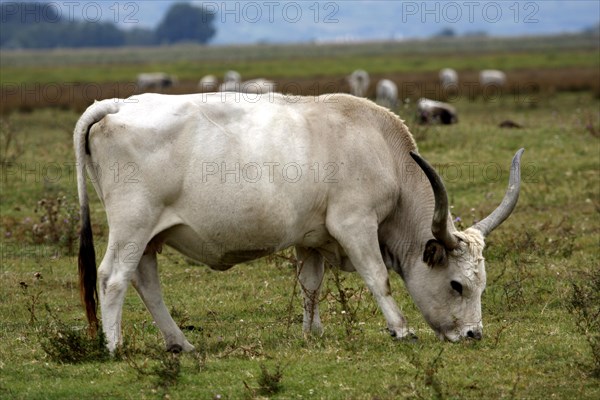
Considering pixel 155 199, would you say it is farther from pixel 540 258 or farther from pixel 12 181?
pixel 12 181

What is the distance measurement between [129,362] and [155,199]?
Answer: 1.29 metres

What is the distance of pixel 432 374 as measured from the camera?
6883 mm

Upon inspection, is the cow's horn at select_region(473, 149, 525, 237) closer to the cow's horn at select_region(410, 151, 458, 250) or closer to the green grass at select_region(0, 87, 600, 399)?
the cow's horn at select_region(410, 151, 458, 250)

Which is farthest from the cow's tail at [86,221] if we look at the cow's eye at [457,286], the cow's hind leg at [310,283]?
the cow's eye at [457,286]

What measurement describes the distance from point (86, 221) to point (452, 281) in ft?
10.00

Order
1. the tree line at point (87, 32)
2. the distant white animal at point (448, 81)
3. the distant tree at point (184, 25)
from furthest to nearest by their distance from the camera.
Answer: the distant tree at point (184, 25)
the tree line at point (87, 32)
the distant white animal at point (448, 81)

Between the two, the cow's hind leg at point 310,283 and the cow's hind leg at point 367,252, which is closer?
the cow's hind leg at point 367,252

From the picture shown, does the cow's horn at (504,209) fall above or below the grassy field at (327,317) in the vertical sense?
→ above

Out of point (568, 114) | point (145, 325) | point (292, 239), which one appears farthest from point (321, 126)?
point (568, 114)

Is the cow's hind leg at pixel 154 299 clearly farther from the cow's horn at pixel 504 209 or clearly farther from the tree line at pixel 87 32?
the tree line at pixel 87 32

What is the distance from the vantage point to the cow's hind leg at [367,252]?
27.0 ft

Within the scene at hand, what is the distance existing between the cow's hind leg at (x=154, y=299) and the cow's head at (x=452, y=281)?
2049 mm

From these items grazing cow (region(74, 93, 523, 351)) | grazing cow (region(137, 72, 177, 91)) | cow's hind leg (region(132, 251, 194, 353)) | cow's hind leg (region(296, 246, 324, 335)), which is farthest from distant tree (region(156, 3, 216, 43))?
cow's hind leg (region(132, 251, 194, 353))

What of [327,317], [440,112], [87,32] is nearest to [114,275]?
[327,317]
